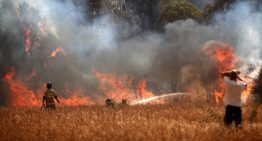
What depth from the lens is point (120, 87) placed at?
4038cm

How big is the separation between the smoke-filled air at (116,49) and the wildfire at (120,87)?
92 millimetres

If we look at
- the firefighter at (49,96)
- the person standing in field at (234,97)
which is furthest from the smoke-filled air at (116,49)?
the person standing in field at (234,97)

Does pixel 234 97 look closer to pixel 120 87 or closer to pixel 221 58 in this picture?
pixel 221 58

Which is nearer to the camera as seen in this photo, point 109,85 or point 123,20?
point 109,85

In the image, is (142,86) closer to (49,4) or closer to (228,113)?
Answer: (49,4)

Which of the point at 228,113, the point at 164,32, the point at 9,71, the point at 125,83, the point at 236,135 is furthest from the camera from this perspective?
the point at 164,32

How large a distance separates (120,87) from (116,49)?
5.88 m

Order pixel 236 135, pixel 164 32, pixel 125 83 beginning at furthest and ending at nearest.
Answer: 1. pixel 164 32
2. pixel 125 83
3. pixel 236 135

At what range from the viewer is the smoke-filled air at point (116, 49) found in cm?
3544

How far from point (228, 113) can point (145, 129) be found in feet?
8.40

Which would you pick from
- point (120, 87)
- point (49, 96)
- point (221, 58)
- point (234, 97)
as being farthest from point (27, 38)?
point (234, 97)

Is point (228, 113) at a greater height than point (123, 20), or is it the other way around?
point (123, 20)

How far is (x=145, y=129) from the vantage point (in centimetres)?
1143

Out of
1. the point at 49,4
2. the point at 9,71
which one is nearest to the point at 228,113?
the point at 9,71
